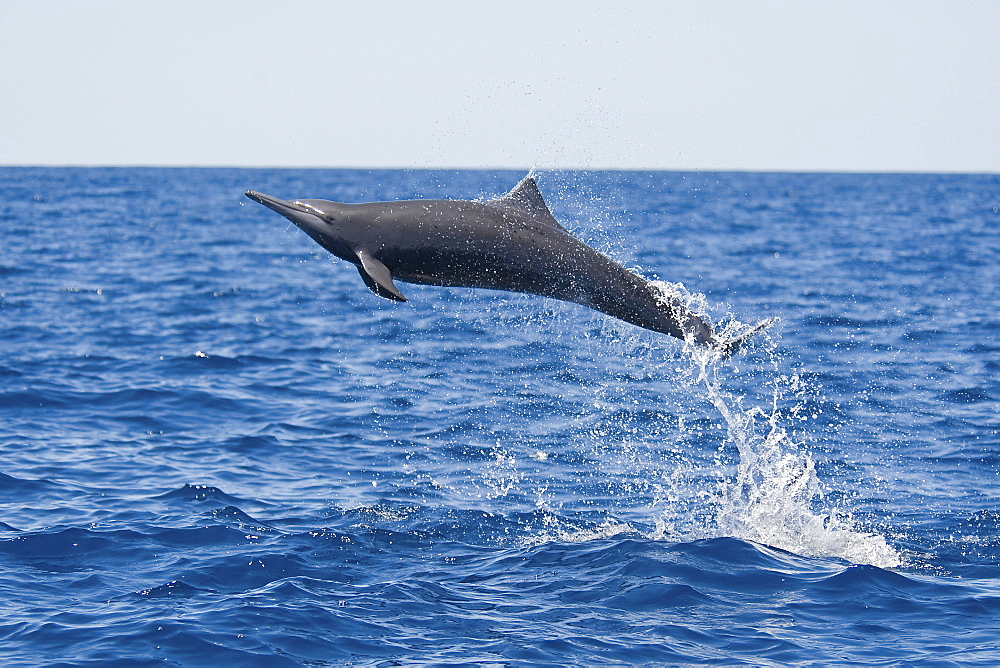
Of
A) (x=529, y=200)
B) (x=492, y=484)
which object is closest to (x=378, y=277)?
(x=529, y=200)

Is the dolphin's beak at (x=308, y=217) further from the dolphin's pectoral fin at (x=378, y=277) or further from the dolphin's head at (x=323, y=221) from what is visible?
the dolphin's pectoral fin at (x=378, y=277)

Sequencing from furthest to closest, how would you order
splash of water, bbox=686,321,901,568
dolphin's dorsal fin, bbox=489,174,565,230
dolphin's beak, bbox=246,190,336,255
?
splash of water, bbox=686,321,901,568 < dolphin's dorsal fin, bbox=489,174,565,230 < dolphin's beak, bbox=246,190,336,255

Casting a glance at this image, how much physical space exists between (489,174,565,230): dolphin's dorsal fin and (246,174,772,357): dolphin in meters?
0.04

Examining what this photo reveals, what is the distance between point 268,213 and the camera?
225ft

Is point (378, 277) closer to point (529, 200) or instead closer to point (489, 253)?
point (489, 253)

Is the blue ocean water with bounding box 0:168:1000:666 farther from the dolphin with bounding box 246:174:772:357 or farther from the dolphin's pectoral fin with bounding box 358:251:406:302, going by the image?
the dolphin's pectoral fin with bounding box 358:251:406:302

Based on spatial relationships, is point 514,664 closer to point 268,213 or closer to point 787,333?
point 787,333

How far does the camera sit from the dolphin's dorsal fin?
993 cm

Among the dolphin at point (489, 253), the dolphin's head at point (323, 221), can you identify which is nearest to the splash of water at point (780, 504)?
the dolphin at point (489, 253)

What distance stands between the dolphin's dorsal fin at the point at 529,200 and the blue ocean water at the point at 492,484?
919mm

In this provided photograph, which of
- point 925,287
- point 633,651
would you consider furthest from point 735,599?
point 925,287

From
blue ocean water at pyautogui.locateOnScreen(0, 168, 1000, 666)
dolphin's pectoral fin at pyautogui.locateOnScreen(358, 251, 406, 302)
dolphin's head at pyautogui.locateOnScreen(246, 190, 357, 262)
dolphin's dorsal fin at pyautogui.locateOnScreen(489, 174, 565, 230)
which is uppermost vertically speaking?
dolphin's dorsal fin at pyautogui.locateOnScreen(489, 174, 565, 230)

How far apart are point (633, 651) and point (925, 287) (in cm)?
2326

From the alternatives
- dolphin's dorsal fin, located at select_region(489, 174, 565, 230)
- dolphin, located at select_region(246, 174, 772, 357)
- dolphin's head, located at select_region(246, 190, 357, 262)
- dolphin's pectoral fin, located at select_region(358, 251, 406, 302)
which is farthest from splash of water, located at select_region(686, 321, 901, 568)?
dolphin's head, located at select_region(246, 190, 357, 262)
